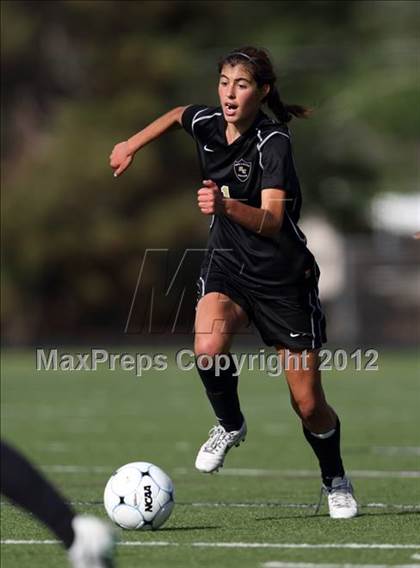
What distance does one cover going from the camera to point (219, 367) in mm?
7180

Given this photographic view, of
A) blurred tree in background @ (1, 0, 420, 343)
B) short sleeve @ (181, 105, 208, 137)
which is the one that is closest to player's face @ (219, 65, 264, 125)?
short sleeve @ (181, 105, 208, 137)

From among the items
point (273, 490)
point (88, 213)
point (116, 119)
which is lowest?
point (273, 490)

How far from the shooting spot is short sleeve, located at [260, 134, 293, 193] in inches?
266

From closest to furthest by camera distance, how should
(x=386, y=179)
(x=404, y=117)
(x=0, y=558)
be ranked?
(x=0, y=558), (x=404, y=117), (x=386, y=179)

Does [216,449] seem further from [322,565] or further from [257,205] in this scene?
[322,565]

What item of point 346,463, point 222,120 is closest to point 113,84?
point 346,463

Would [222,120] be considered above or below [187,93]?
below

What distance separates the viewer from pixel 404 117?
32250 millimetres

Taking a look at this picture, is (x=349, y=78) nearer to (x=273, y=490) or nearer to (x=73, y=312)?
(x=73, y=312)

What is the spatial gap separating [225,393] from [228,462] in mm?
3635

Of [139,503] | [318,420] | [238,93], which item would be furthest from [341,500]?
[238,93]

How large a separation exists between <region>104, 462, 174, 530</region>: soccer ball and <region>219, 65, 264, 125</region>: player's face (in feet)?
6.02

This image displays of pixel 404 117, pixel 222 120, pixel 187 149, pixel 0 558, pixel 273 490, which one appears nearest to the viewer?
pixel 0 558

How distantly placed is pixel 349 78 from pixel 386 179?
3.54m
